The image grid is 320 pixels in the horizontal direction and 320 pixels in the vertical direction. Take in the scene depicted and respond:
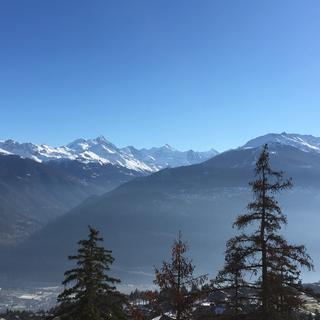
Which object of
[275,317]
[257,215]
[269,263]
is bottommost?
[275,317]

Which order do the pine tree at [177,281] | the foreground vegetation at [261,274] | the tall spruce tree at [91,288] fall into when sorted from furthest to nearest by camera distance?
the tall spruce tree at [91,288] < the pine tree at [177,281] < the foreground vegetation at [261,274]

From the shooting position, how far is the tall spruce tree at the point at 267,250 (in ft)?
83.0

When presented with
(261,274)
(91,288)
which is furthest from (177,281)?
(91,288)

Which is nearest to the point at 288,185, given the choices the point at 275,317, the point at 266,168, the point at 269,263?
the point at 266,168

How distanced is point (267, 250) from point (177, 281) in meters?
8.95

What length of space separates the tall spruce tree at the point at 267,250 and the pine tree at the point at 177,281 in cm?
545

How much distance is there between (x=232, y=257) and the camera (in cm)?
2597

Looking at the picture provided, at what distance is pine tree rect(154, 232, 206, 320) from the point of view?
31.1 metres

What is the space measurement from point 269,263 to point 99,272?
1552 centimetres

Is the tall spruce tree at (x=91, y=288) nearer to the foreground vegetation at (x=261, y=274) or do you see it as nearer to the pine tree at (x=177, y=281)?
the pine tree at (x=177, y=281)

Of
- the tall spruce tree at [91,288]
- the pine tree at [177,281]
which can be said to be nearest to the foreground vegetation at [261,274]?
the pine tree at [177,281]

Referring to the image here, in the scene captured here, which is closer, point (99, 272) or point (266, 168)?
point (266, 168)

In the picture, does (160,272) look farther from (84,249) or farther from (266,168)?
(266,168)

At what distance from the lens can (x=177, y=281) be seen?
110 ft
